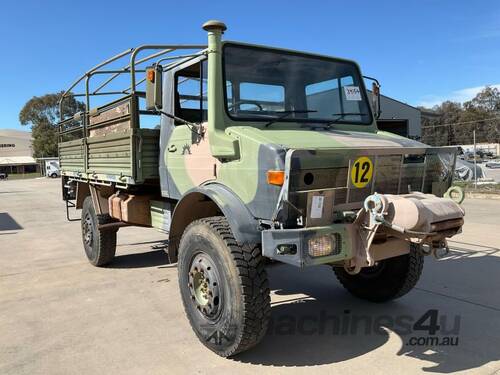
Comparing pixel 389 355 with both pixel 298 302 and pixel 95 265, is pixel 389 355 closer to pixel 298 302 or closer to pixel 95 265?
pixel 298 302

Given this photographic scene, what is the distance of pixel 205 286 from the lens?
151 inches

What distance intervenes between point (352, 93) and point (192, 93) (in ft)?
5.24

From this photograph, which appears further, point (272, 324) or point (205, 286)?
point (272, 324)

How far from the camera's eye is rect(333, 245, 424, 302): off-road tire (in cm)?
454

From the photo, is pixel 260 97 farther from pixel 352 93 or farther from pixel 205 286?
pixel 205 286

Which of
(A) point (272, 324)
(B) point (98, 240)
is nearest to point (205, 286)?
(A) point (272, 324)

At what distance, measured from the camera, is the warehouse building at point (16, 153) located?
3408 inches

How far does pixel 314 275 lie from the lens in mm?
6016

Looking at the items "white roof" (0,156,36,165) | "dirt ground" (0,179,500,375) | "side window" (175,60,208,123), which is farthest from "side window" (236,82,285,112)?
"white roof" (0,156,36,165)

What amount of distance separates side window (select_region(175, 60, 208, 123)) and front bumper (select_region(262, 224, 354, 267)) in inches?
58.1

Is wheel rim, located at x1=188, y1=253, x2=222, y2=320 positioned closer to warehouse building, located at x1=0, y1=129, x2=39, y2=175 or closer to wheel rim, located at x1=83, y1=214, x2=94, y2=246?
wheel rim, located at x1=83, y1=214, x2=94, y2=246

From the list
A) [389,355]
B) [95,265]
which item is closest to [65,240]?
[95,265]

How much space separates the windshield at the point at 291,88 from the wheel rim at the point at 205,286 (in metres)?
1.23

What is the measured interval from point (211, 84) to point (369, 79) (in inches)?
72.9
